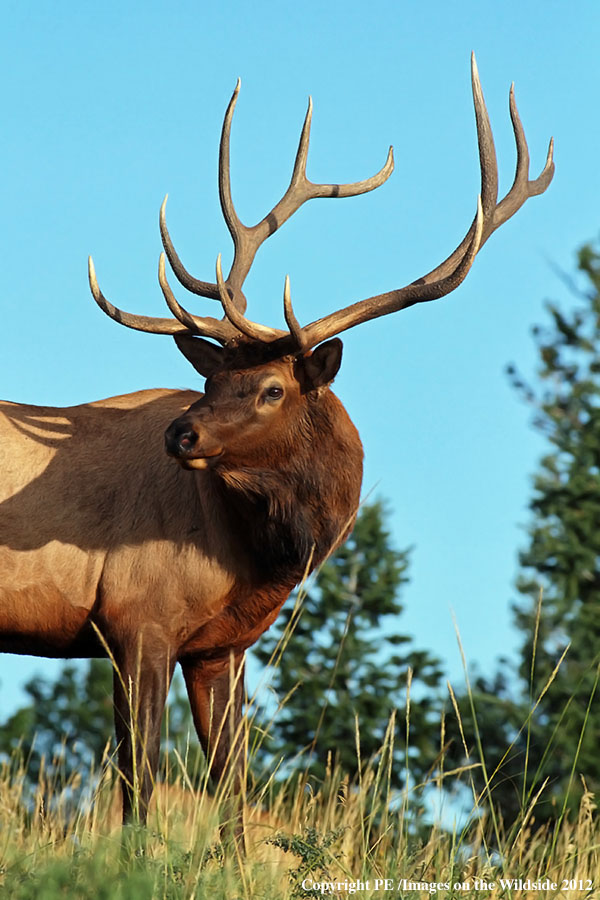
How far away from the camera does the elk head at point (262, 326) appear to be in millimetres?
5590

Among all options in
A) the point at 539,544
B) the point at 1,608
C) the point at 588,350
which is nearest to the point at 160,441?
the point at 1,608

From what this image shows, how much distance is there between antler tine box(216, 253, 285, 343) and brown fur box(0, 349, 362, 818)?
4.6 inches

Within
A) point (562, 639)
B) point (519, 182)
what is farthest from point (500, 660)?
point (519, 182)

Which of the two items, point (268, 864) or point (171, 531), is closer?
point (268, 864)

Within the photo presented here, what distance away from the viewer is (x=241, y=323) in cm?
584

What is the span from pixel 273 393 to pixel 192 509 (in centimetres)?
73

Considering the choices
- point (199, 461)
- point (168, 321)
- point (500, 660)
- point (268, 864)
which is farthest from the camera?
point (500, 660)

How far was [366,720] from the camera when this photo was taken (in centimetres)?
1989

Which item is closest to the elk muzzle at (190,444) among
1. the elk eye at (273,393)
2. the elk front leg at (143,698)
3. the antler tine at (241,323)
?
the elk eye at (273,393)

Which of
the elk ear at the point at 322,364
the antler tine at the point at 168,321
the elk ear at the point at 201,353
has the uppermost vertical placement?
the antler tine at the point at 168,321

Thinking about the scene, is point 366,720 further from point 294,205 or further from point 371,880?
point 371,880

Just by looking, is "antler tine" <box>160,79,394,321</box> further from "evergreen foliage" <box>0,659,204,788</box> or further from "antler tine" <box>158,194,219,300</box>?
"evergreen foliage" <box>0,659,204,788</box>

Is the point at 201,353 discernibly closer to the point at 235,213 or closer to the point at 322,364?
the point at 322,364

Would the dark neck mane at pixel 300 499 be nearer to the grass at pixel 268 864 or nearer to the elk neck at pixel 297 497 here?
the elk neck at pixel 297 497
